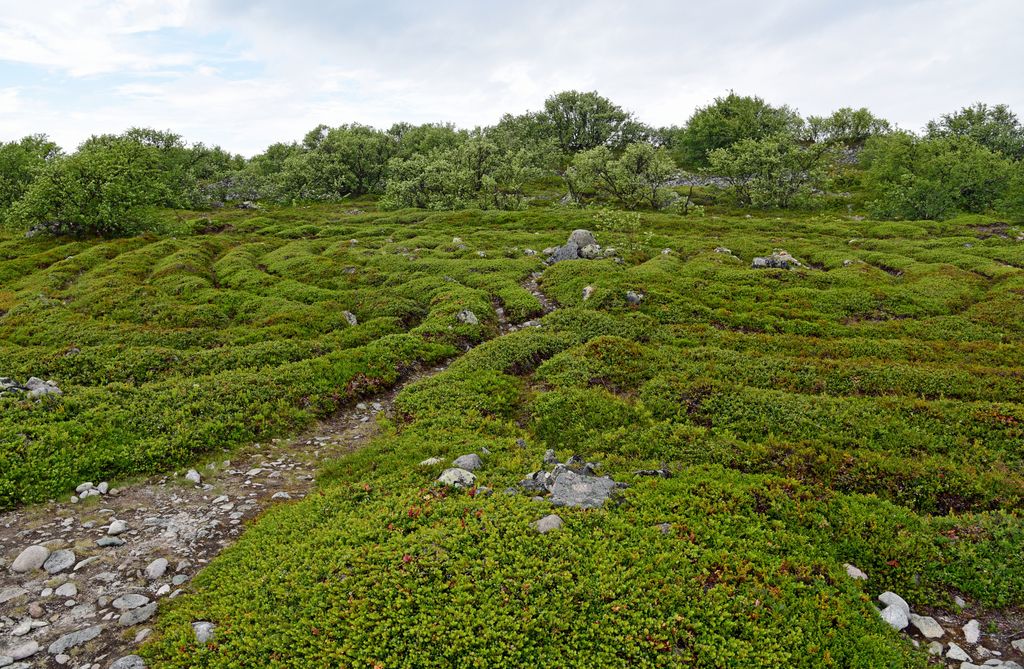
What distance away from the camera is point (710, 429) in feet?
44.0

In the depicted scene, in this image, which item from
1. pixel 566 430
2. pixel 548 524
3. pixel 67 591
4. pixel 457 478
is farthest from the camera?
pixel 566 430

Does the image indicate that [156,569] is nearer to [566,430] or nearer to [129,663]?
[129,663]

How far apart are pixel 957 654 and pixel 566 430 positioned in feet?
28.6

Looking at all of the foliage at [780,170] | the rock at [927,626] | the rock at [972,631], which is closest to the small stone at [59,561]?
the rock at [927,626]

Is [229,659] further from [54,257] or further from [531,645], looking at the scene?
[54,257]

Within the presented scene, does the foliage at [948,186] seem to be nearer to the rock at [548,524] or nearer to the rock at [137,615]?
the rock at [548,524]

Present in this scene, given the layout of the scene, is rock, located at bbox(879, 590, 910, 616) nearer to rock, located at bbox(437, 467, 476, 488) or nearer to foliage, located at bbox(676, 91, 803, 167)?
rock, located at bbox(437, 467, 476, 488)

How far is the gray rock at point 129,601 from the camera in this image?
8344 millimetres

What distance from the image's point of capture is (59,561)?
9.17 meters

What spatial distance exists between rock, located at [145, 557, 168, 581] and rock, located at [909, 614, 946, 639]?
13.0 m

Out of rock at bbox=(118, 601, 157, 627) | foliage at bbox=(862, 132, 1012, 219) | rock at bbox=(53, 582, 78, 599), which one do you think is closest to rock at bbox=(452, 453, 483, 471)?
rock at bbox=(118, 601, 157, 627)

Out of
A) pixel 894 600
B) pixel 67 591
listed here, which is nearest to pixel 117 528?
pixel 67 591

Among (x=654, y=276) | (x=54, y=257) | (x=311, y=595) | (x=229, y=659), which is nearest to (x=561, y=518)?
(x=311, y=595)

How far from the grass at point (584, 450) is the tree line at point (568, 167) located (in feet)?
95.6
